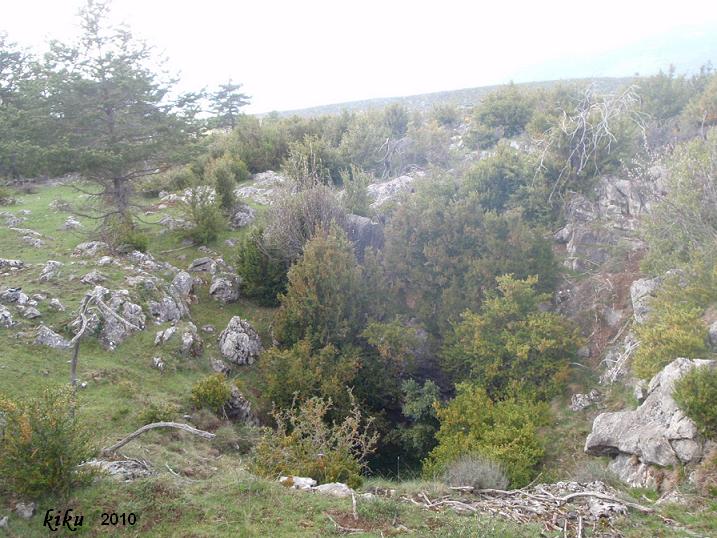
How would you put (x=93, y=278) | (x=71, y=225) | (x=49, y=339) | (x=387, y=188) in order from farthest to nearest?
(x=387, y=188), (x=71, y=225), (x=93, y=278), (x=49, y=339)

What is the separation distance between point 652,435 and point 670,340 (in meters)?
2.22

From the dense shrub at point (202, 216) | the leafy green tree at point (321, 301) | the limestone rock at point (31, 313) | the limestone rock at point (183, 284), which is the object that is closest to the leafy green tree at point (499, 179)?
the leafy green tree at point (321, 301)

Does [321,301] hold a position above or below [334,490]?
above

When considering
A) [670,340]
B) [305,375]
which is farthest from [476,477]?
[305,375]

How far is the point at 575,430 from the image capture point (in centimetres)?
1270

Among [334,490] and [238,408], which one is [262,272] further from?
[334,490]

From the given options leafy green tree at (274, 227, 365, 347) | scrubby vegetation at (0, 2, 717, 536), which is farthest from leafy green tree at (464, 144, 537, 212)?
leafy green tree at (274, 227, 365, 347)

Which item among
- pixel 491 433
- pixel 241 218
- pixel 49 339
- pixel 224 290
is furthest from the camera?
pixel 241 218

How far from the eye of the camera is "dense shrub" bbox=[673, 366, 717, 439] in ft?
28.7

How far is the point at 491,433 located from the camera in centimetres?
1234

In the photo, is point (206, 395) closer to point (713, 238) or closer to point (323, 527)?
point (323, 527)

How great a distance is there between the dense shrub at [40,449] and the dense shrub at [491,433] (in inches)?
270

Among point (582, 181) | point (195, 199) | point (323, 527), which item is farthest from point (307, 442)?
point (582, 181)

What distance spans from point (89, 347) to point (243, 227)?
10.1 metres
